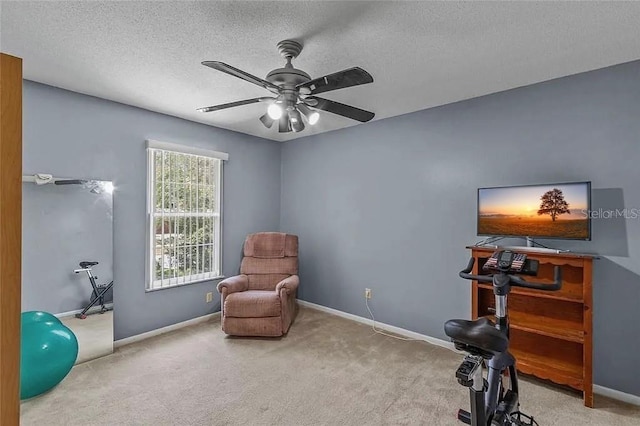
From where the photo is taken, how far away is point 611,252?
95.9 inches

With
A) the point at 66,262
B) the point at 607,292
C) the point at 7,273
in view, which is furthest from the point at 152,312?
the point at 607,292

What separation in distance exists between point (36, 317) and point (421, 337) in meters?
3.60

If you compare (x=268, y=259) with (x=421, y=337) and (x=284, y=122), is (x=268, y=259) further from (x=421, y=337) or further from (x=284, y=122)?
(x=284, y=122)

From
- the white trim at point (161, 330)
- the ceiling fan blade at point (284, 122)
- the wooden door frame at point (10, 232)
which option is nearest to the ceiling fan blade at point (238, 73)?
the ceiling fan blade at point (284, 122)

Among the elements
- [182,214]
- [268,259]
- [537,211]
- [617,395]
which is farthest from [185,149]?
[617,395]

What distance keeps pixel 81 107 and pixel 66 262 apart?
1513 millimetres

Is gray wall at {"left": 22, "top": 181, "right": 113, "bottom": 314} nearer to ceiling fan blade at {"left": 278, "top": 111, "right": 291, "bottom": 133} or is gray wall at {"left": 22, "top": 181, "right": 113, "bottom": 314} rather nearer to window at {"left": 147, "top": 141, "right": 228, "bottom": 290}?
window at {"left": 147, "top": 141, "right": 228, "bottom": 290}

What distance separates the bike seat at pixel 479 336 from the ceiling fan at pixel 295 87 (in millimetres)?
1380

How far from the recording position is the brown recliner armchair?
3393mm

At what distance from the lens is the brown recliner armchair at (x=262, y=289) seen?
11.1 ft

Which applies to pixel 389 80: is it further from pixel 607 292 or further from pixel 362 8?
pixel 607 292

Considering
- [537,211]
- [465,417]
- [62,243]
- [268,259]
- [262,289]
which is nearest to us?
[465,417]

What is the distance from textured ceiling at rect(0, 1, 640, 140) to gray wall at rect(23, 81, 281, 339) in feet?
0.95

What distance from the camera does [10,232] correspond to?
1.06 metres
